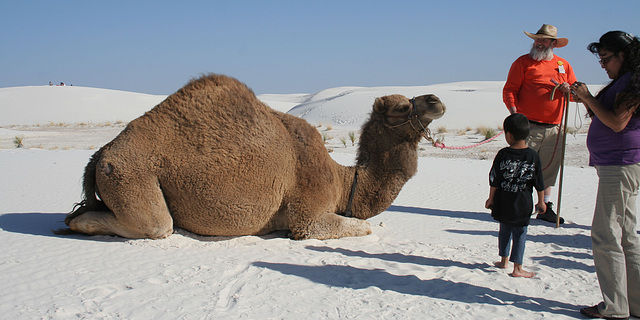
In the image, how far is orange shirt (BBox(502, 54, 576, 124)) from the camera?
7.00 meters

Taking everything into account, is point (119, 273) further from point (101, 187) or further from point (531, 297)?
point (531, 297)

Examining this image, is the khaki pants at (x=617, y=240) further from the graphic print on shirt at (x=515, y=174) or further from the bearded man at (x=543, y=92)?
the bearded man at (x=543, y=92)

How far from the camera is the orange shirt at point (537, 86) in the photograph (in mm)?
7004

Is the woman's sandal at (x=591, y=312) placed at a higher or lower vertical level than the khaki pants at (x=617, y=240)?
lower

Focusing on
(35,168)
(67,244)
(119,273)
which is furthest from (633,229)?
(35,168)

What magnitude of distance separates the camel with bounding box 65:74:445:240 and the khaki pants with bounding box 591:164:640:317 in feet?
8.09

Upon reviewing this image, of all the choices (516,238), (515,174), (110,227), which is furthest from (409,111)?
(110,227)

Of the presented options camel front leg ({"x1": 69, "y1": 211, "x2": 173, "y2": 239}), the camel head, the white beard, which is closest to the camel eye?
the camel head

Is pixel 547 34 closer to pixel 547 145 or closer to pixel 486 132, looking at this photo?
pixel 547 145

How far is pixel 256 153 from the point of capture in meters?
5.55

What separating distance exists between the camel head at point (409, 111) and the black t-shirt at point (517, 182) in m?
1.49

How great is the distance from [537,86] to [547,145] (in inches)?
34.5

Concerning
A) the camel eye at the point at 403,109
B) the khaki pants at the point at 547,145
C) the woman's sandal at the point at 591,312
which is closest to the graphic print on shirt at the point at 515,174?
the woman's sandal at the point at 591,312

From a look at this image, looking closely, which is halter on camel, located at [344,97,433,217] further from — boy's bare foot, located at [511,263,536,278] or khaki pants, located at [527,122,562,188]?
khaki pants, located at [527,122,562,188]
